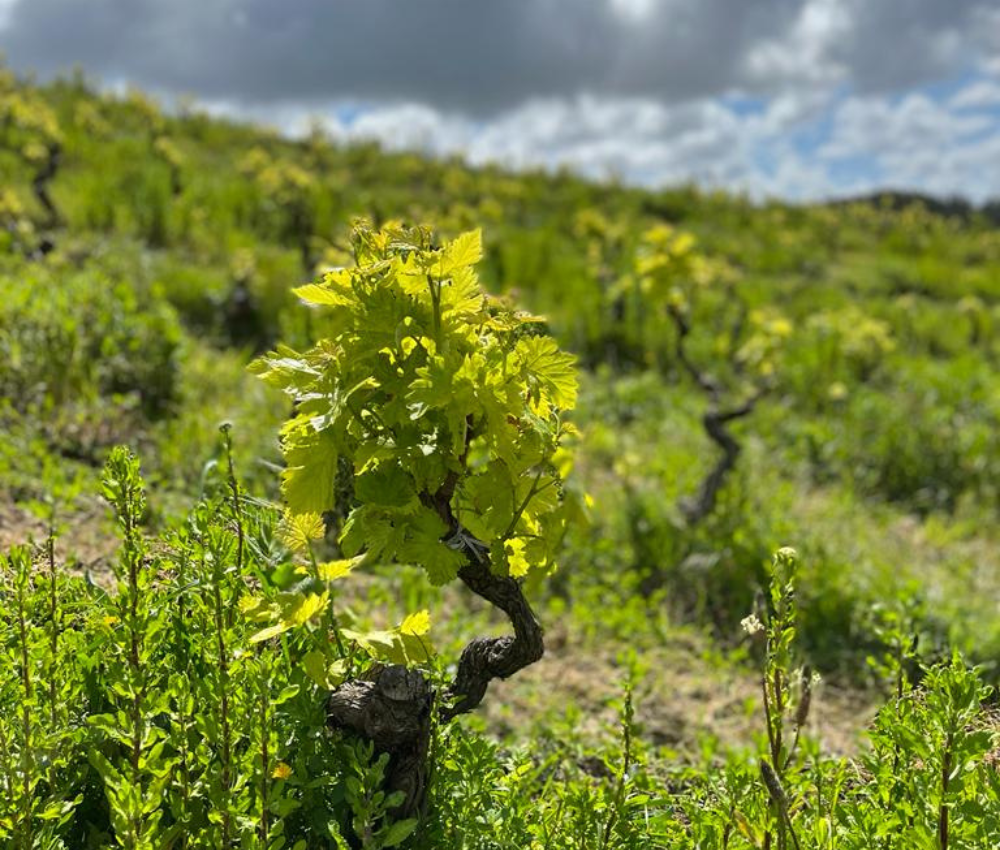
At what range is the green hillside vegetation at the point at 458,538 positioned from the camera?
1.50 meters

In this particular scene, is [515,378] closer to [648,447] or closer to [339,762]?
[339,762]

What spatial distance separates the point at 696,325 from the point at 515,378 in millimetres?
8286

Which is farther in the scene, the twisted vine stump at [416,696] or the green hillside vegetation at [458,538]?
the twisted vine stump at [416,696]

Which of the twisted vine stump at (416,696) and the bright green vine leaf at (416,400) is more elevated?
the bright green vine leaf at (416,400)

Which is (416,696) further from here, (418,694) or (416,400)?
(416,400)

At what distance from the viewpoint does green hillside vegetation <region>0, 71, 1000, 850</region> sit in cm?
150

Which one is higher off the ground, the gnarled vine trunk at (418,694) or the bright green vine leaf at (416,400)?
the bright green vine leaf at (416,400)

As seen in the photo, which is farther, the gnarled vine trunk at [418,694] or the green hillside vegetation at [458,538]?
the gnarled vine trunk at [418,694]

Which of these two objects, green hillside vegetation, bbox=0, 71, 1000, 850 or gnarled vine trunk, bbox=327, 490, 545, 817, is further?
gnarled vine trunk, bbox=327, 490, 545, 817

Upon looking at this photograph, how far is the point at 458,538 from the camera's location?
1642mm

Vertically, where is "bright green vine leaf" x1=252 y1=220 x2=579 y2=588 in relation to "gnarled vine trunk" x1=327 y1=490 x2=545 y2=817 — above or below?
above

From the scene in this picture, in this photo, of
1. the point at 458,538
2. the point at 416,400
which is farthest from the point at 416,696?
the point at 416,400

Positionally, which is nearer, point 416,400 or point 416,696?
point 416,400

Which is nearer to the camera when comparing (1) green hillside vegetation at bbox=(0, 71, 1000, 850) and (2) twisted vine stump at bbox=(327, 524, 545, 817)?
(1) green hillside vegetation at bbox=(0, 71, 1000, 850)
